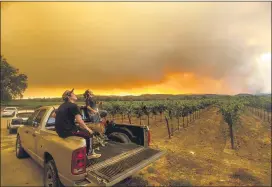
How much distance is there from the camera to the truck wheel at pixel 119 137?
5789 millimetres

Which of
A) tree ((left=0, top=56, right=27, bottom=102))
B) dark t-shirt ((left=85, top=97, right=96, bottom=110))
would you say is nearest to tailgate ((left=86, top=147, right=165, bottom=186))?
dark t-shirt ((left=85, top=97, right=96, bottom=110))

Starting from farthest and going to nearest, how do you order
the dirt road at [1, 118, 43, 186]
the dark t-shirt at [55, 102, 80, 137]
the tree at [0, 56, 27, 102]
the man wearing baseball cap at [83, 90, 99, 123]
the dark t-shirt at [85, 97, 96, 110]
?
the tree at [0, 56, 27, 102], the dark t-shirt at [85, 97, 96, 110], the man wearing baseball cap at [83, 90, 99, 123], the dirt road at [1, 118, 43, 186], the dark t-shirt at [55, 102, 80, 137]

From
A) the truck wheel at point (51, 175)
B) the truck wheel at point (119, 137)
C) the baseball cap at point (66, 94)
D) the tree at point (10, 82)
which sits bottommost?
the truck wheel at point (51, 175)

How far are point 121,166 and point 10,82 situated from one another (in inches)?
1962

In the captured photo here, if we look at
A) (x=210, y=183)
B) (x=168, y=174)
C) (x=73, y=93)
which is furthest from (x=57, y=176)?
(x=210, y=183)

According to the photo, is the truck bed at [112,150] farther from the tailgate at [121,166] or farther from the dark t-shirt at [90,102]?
the dark t-shirt at [90,102]

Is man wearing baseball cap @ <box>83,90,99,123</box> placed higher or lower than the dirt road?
higher

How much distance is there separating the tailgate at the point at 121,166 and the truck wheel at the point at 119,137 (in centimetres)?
72

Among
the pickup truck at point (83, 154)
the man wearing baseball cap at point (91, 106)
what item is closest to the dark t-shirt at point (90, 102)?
the man wearing baseball cap at point (91, 106)

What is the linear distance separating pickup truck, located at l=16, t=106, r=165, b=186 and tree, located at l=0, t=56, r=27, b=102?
4402 centimetres

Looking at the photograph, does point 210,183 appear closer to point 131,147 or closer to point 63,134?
point 131,147

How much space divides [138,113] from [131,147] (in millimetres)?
19613

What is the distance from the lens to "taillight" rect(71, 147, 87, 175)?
3336 millimetres

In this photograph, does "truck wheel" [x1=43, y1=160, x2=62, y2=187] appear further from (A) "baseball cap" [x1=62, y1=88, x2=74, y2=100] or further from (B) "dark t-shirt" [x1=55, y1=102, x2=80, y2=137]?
(A) "baseball cap" [x1=62, y1=88, x2=74, y2=100]
